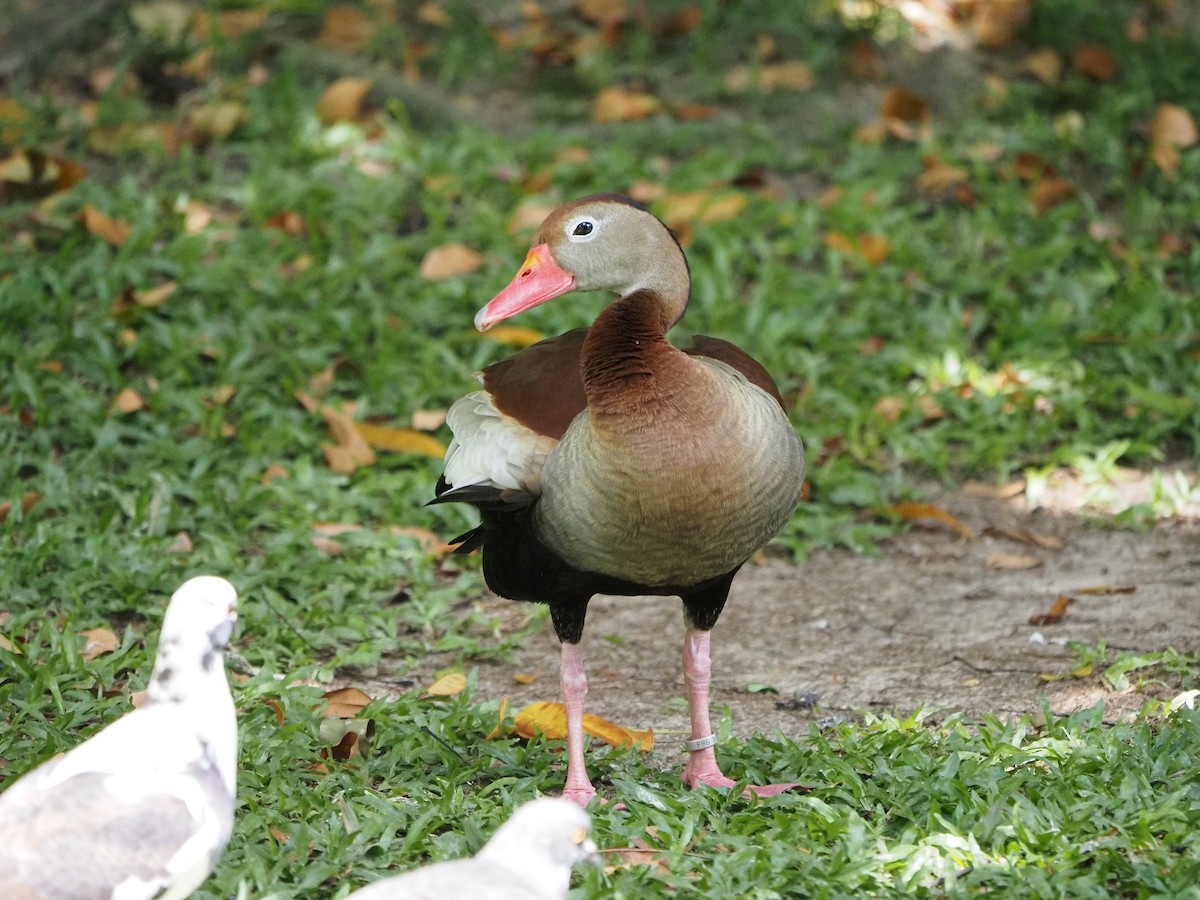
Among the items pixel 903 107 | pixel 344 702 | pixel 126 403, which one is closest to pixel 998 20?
pixel 903 107

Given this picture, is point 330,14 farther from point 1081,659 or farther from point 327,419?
point 1081,659

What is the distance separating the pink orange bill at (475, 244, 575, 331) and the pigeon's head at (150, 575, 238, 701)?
1.31 metres

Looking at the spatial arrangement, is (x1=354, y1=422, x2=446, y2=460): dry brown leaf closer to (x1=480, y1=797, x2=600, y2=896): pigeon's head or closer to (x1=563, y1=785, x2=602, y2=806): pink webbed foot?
(x1=563, y1=785, x2=602, y2=806): pink webbed foot

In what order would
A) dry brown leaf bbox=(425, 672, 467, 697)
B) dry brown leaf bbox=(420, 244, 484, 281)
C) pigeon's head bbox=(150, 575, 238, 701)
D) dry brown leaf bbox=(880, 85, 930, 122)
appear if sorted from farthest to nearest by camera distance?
1. dry brown leaf bbox=(880, 85, 930, 122)
2. dry brown leaf bbox=(420, 244, 484, 281)
3. dry brown leaf bbox=(425, 672, 467, 697)
4. pigeon's head bbox=(150, 575, 238, 701)

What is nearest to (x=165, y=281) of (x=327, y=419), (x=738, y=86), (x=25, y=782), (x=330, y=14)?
(x=327, y=419)

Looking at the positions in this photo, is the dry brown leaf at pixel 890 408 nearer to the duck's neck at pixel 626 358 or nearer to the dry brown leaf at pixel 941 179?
the dry brown leaf at pixel 941 179

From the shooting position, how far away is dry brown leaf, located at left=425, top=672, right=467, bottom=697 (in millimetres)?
4348

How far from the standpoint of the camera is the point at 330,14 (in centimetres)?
841

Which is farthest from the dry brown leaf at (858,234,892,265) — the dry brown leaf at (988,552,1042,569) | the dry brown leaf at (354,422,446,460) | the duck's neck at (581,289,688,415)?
the duck's neck at (581,289,688,415)

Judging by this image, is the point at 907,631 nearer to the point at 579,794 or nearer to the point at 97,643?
the point at 579,794

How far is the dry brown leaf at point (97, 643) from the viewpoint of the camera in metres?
4.42

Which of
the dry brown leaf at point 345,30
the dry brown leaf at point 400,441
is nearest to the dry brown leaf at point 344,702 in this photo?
the dry brown leaf at point 400,441

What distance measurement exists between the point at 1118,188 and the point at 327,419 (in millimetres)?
4035

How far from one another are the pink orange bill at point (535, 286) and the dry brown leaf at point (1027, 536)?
2285mm
